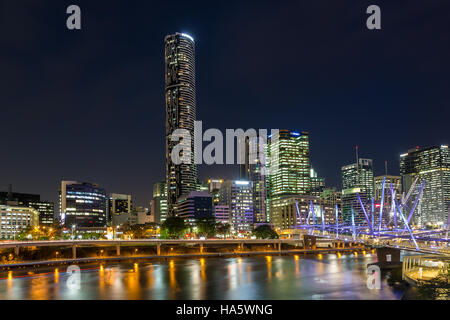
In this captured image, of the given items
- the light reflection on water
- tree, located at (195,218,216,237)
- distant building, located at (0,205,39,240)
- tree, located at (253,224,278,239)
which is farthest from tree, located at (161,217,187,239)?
the light reflection on water

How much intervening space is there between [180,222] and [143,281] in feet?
342

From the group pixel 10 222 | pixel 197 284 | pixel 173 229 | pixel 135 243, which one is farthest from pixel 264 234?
pixel 197 284

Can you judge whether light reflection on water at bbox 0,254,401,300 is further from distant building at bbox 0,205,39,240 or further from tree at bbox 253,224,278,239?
distant building at bbox 0,205,39,240

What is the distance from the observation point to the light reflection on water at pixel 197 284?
185 feet

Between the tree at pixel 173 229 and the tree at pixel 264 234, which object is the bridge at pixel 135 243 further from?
the tree at pixel 173 229

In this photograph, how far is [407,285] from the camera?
58.6 meters

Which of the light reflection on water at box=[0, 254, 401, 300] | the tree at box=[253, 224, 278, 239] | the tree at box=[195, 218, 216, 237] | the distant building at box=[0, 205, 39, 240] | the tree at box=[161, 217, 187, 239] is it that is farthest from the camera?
the distant building at box=[0, 205, 39, 240]

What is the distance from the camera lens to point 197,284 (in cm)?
6750

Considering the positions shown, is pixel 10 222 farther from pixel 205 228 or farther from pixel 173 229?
pixel 205 228

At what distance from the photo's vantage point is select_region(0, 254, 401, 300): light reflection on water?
5628 cm

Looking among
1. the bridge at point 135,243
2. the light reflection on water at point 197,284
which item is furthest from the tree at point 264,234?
the light reflection on water at point 197,284

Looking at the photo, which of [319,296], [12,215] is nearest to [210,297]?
[319,296]
